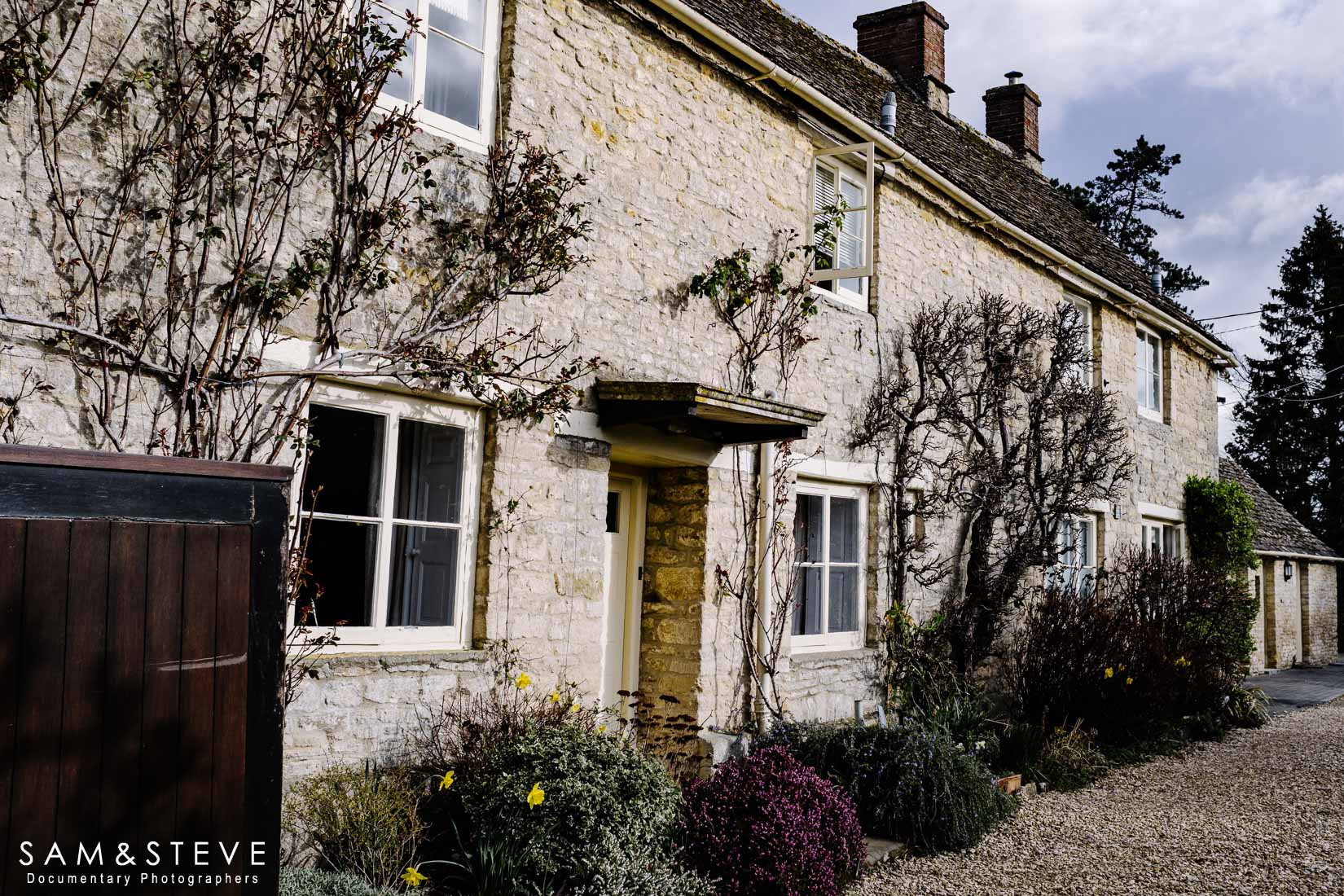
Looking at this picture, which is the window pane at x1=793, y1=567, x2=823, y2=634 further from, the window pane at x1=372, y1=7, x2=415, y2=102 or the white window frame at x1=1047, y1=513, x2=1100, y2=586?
the window pane at x1=372, y1=7, x2=415, y2=102

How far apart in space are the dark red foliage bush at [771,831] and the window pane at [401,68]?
4.15 metres

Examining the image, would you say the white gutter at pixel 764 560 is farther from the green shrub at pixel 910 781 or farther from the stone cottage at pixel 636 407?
the green shrub at pixel 910 781

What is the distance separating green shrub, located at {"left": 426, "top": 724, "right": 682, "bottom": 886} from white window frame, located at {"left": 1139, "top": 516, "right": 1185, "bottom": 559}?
1106 cm

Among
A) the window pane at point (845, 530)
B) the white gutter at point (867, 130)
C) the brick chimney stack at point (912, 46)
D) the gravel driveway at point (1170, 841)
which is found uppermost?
the brick chimney stack at point (912, 46)

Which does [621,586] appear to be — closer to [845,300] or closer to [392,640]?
[392,640]

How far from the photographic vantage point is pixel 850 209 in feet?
29.7

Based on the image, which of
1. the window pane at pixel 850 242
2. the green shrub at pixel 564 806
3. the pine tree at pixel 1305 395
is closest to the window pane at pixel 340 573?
the green shrub at pixel 564 806

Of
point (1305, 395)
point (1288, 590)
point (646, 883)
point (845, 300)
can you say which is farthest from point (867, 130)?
point (1305, 395)

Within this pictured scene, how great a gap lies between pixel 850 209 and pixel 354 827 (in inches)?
255

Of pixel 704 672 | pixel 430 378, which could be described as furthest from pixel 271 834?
pixel 704 672

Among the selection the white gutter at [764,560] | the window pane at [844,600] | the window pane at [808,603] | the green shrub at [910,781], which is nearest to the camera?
the green shrub at [910,781]

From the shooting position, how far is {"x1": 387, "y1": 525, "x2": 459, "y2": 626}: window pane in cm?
562

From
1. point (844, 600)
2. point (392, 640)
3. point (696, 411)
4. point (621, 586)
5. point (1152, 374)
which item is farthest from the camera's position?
point (1152, 374)

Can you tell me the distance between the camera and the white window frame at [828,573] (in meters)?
8.62
